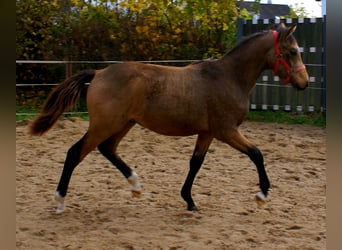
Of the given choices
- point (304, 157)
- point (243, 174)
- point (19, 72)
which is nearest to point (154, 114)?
point (243, 174)

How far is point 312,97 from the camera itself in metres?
8.99

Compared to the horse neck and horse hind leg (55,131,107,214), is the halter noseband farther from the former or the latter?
horse hind leg (55,131,107,214)

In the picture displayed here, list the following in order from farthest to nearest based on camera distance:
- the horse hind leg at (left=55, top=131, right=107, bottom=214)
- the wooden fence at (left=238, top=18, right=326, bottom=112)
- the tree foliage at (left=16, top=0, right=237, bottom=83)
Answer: the tree foliage at (left=16, top=0, right=237, bottom=83), the wooden fence at (left=238, top=18, right=326, bottom=112), the horse hind leg at (left=55, top=131, right=107, bottom=214)

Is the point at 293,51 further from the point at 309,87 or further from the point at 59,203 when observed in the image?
the point at 309,87

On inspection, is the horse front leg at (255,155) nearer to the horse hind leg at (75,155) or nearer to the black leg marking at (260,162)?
the black leg marking at (260,162)

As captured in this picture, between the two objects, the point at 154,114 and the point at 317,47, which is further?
the point at 317,47

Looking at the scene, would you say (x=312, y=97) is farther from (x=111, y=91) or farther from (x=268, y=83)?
(x=111, y=91)

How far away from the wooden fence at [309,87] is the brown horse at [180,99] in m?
4.94

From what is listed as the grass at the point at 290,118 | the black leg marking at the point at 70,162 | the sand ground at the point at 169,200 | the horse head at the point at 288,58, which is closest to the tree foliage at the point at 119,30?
the grass at the point at 290,118

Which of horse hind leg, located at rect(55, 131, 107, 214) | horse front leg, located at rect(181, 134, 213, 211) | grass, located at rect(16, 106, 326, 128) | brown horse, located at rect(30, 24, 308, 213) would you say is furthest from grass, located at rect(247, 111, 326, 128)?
horse hind leg, located at rect(55, 131, 107, 214)

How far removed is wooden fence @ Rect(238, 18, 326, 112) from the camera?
8938mm

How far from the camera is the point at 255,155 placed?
148 inches

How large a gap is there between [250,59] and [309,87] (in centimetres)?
538
